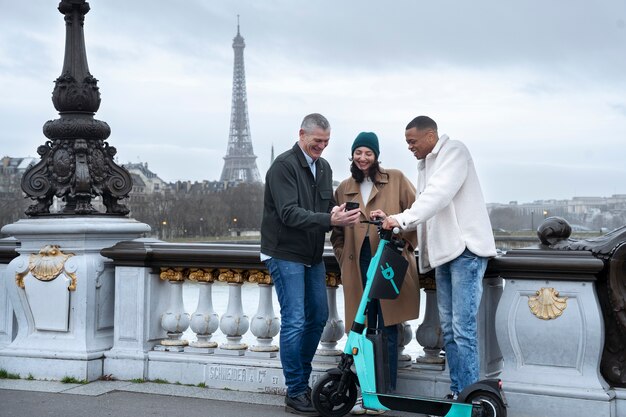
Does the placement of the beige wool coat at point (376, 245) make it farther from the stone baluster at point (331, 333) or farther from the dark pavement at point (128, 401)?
the dark pavement at point (128, 401)

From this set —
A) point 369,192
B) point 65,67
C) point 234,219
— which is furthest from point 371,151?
point 234,219

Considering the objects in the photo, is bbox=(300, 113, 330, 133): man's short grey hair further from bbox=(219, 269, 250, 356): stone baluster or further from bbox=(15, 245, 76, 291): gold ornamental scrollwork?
bbox=(15, 245, 76, 291): gold ornamental scrollwork

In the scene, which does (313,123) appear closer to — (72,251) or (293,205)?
(293,205)

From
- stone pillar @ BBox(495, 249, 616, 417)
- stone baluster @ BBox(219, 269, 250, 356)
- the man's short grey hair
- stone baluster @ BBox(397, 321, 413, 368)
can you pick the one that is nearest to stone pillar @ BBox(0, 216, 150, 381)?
stone baluster @ BBox(219, 269, 250, 356)

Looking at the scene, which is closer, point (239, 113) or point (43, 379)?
point (43, 379)

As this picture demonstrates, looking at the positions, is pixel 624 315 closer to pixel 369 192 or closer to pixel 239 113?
pixel 369 192

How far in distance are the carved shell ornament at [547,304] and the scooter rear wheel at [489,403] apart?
73 centimetres

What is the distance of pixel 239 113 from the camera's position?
118188 mm

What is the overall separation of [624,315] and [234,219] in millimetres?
83181

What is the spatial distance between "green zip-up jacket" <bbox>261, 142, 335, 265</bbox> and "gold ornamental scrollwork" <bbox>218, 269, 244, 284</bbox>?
78 centimetres

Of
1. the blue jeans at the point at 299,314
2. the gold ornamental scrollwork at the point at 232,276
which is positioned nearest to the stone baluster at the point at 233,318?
the gold ornamental scrollwork at the point at 232,276

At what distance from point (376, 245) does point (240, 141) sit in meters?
115

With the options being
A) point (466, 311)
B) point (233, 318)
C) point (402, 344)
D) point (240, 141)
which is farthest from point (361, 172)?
point (240, 141)

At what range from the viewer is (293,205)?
204 inches
